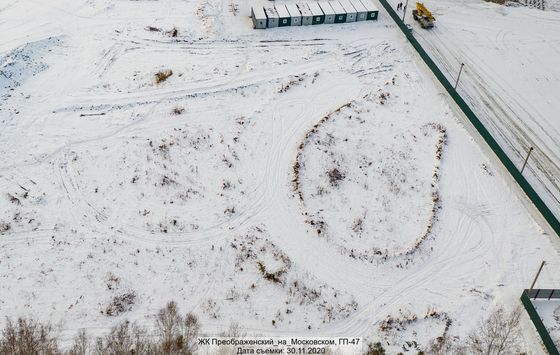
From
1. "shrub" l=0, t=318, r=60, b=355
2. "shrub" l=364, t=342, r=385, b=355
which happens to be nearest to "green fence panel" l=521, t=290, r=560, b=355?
"shrub" l=364, t=342, r=385, b=355

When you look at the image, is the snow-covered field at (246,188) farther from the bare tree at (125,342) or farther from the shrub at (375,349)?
the bare tree at (125,342)

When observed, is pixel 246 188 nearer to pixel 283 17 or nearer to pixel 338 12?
pixel 283 17

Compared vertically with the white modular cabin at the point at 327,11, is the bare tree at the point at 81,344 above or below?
below

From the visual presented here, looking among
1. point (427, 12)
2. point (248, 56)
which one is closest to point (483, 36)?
point (427, 12)

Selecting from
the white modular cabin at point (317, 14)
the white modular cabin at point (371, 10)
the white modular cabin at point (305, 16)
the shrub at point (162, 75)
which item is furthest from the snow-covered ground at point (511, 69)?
the shrub at point (162, 75)

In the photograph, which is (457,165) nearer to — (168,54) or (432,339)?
(432,339)
